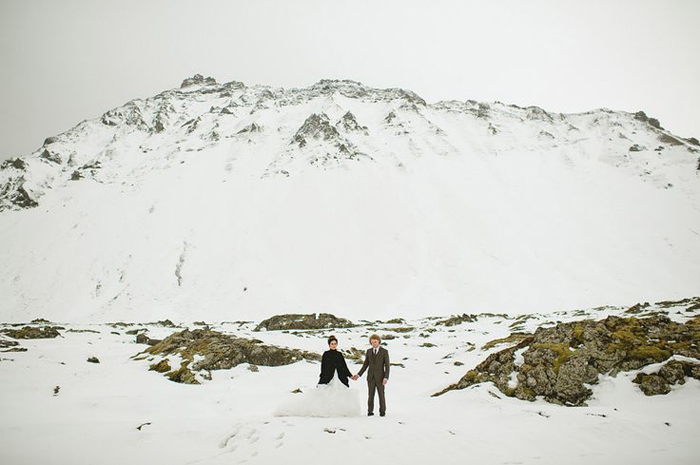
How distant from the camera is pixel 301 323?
123 ft

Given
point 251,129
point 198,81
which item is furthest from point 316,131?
point 198,81

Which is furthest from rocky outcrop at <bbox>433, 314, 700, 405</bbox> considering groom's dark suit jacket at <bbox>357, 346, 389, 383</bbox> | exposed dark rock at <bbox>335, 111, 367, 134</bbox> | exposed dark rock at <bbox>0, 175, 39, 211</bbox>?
exposed dark rock at <bbox>0, 175, 39, 211</bbox>

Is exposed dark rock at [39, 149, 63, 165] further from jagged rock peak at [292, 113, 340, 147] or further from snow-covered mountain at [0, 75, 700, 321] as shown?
jagged rock peak at [292, 113, 340, 147]

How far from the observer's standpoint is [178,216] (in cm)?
6750

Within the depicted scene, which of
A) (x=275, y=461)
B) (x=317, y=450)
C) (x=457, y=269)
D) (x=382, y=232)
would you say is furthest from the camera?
(x=382, y=232)

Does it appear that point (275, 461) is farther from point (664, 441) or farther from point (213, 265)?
point (213, 265)

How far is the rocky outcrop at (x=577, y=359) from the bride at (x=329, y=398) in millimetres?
4883

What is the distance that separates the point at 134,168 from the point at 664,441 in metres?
100

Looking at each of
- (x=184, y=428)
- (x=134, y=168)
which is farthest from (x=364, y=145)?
(x=184, y=428)

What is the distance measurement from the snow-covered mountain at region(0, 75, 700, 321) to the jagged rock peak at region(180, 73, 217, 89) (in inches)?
2131

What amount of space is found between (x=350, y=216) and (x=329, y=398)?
186 ft

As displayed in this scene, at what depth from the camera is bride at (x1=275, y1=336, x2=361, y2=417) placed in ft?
29.7

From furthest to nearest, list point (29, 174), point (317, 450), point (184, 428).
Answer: point (29, 174)
point (184, 428)
point (317, 450)

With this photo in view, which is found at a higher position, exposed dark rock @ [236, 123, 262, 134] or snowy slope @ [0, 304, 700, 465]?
exposed dark rock @ [236, 123, 262, 134]
